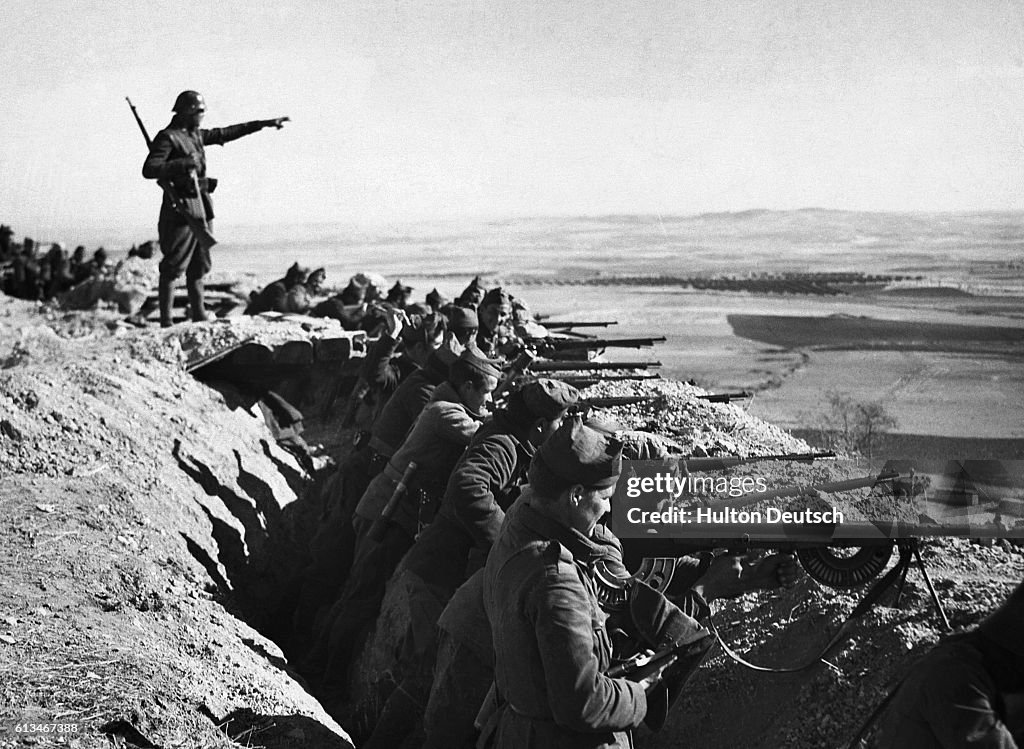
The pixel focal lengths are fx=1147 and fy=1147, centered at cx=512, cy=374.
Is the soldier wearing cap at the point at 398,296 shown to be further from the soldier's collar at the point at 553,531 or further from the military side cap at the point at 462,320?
the soldier's collar at the point at 553,531

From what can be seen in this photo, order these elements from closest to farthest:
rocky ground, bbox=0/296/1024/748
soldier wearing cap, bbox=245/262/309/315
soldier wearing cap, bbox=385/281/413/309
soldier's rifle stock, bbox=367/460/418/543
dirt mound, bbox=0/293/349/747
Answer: rocky ground, bbox=0/296/1024/748
dirt mound, bbox=0/293/349/747
soldier's rifle stock, bbox=367/460/418/543
soldier wearing cap, bbox=245/262/309/315
soldier wearing cap, bbox=385/281/413/309

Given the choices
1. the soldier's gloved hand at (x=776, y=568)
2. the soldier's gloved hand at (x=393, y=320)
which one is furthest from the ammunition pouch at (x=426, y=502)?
the soldier's gloved hand at (x=393, y=320)

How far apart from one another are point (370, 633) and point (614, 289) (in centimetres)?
2289

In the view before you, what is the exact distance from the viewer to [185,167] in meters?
11.3

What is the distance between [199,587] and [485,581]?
349 centimetres

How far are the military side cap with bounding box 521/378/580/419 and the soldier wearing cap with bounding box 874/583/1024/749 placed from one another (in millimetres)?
2852

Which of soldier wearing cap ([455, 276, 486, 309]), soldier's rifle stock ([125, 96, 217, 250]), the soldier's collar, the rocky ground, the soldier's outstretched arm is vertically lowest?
the rocky ground

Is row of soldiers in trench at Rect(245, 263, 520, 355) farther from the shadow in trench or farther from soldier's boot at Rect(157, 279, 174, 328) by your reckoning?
the shadow in trench

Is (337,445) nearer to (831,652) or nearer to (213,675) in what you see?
(213,675)

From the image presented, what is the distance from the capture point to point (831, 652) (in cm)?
426

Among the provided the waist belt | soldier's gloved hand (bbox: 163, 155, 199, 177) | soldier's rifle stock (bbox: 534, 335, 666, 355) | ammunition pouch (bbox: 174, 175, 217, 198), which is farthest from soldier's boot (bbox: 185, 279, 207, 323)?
the waist belt

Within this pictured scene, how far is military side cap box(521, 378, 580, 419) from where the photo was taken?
554cm

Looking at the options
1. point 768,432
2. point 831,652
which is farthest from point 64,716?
point 768,432

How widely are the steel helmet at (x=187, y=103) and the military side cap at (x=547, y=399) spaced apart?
7.31 m
